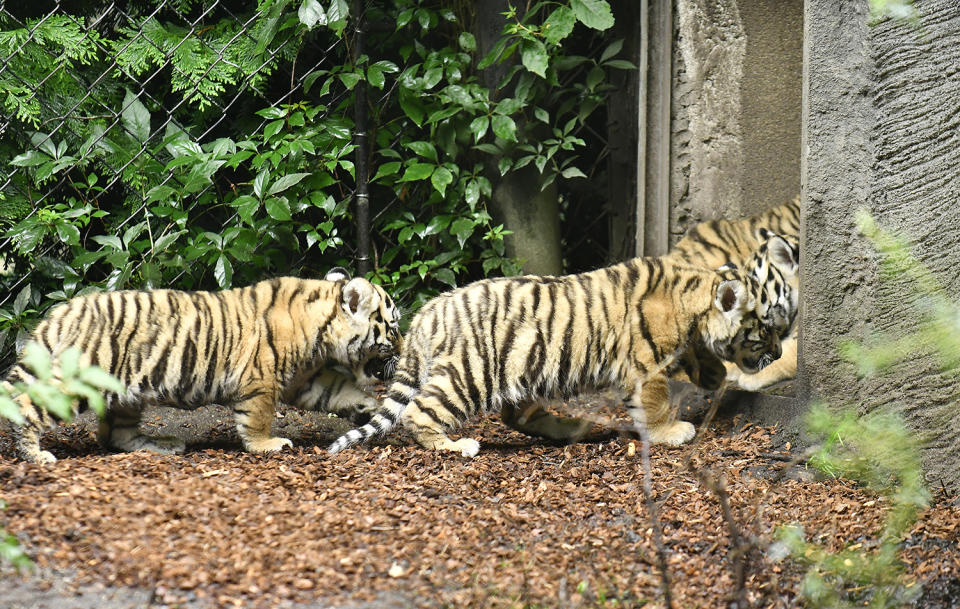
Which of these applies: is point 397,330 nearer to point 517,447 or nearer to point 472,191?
point 517,447

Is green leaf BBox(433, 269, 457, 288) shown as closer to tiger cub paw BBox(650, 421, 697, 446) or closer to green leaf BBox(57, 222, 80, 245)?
tiger cub paw BBox(650, 421, 697, 446)

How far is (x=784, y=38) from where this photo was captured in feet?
17.6

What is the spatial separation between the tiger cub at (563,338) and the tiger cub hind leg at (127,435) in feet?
3.06

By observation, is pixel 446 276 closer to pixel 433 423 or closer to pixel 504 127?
pixel 504 127

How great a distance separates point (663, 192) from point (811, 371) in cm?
174

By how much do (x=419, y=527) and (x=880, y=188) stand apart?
2.09 metres

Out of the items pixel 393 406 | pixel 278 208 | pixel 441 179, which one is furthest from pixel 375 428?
pixel 441 179

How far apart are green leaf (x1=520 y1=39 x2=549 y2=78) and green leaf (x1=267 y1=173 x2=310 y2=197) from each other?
138 cm

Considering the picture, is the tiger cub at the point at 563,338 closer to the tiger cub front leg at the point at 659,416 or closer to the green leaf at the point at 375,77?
the tiger cub front leg at the point at 659,416

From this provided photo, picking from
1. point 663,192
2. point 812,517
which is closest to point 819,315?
point 812,517

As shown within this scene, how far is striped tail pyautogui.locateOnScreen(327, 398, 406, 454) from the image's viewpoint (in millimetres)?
4230

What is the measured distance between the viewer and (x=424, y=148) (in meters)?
5.64

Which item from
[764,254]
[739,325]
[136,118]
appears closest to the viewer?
[739,325]

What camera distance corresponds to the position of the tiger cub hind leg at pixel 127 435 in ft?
14.1
